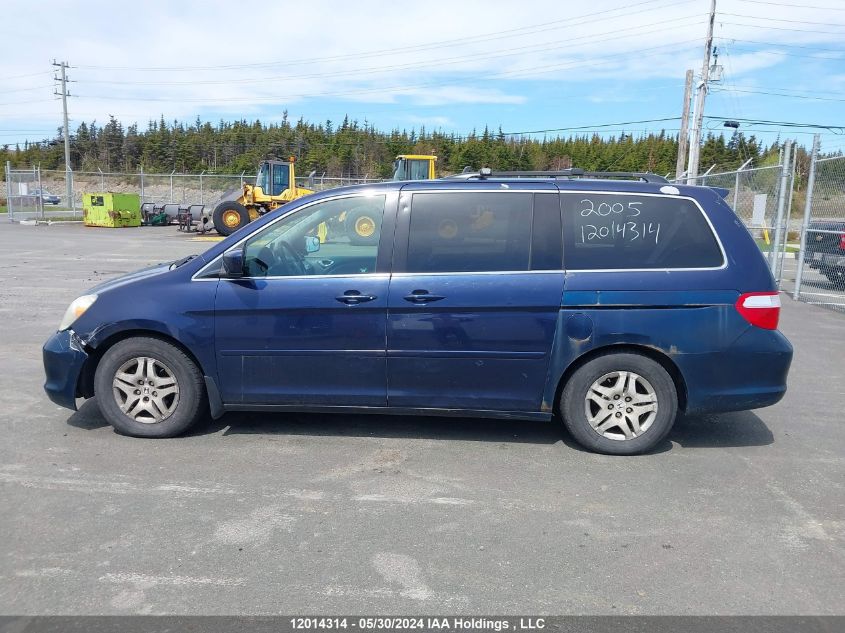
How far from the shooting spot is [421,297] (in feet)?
14.8

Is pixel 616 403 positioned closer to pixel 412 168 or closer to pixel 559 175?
pixel 559 175

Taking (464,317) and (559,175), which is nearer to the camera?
(464,317)

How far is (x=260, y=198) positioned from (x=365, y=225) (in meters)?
22.4

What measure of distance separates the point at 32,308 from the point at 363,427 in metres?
6.99

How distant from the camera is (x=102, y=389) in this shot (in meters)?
4.79

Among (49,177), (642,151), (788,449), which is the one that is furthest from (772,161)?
(49,177)

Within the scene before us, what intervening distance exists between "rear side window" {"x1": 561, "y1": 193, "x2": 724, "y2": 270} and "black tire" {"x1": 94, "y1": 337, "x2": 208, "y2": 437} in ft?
8.91

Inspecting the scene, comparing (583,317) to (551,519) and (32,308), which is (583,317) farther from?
(32,308)

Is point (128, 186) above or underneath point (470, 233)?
above

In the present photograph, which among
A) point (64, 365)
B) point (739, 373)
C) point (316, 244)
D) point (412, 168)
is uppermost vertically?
point (412, 168)

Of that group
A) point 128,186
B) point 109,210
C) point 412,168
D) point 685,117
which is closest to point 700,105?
point 685,117

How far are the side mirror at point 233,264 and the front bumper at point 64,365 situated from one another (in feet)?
3.93

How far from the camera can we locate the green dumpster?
32.3 m

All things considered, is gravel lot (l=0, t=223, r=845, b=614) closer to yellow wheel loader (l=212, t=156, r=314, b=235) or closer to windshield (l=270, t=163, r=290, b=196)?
yellow wheel loader (l=212, t=156, r=314, b=235)
